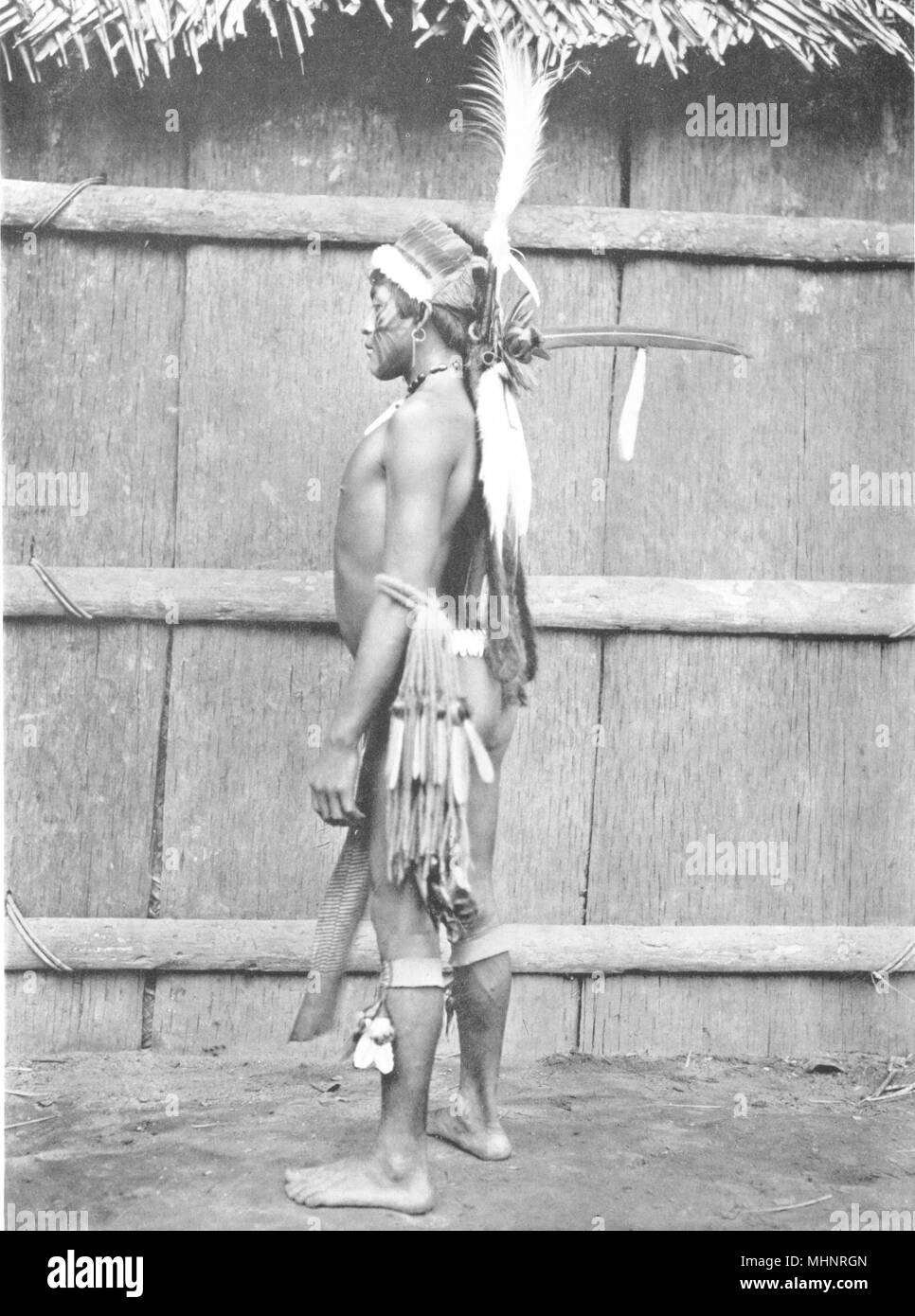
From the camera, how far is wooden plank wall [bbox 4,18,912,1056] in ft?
11.5

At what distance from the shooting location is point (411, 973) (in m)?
2.59

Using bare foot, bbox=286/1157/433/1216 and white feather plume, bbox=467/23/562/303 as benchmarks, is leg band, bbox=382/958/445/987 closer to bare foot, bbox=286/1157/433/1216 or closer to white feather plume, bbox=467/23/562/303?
bare foot, bbox=286/1157/433/1216

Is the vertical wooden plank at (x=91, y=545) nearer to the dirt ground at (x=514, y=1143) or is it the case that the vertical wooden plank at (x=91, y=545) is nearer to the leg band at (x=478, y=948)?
the dirt ground at (x=514, y=1143)

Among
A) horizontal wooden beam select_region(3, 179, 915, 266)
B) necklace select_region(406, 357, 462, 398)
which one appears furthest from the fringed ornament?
horizontal wooden beam select_region(3, 179, 915, 266)

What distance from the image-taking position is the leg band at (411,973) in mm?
2592

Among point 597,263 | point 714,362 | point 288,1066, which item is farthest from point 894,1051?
point 597,263

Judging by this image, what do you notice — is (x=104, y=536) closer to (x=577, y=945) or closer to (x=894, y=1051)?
(x=577, y=945)

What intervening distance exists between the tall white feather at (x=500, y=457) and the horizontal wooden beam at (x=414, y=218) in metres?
0.86

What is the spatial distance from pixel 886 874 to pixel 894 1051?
1.67 feet

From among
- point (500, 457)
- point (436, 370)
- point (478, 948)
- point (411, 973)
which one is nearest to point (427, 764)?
point (411, 973)

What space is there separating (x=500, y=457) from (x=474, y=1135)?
5.02 feet

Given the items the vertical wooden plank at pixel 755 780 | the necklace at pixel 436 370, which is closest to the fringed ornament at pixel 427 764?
the necklace at pixel 436 370

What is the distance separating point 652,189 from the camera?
3.59m

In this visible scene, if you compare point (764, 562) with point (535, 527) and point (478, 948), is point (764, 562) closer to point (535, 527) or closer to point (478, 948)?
point (535, 527)
